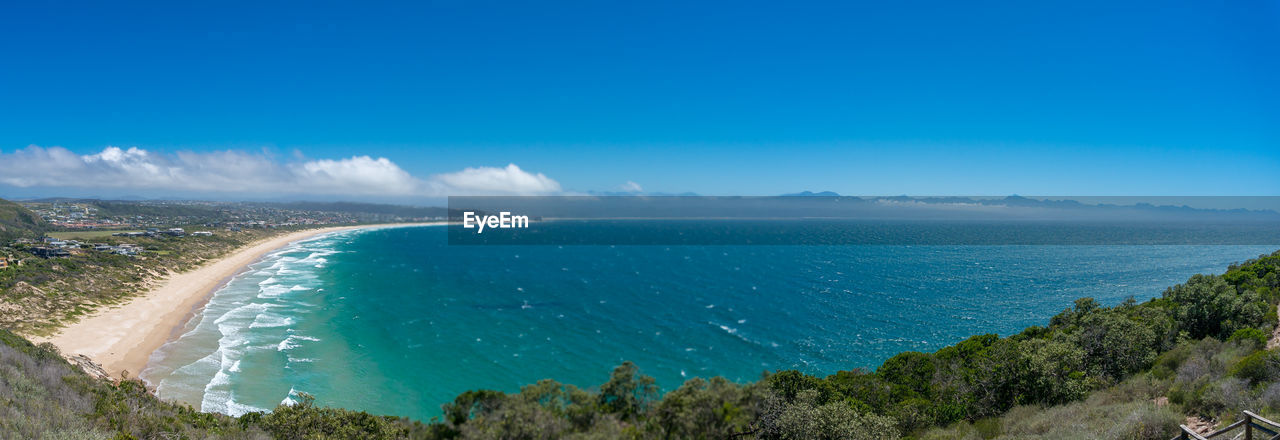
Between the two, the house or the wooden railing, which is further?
the house

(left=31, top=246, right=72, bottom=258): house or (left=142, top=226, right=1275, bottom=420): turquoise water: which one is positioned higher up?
(left=31, top=246, right=72, bottom=258): house

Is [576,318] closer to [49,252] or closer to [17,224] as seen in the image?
[49,252]

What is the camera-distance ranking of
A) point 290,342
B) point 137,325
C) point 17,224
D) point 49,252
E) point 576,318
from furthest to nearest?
point 17,224 < point 49,252 < point 576,318 < point 137,325 < point 290,342

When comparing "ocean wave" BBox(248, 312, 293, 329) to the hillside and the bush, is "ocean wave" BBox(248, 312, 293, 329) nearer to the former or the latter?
the bush

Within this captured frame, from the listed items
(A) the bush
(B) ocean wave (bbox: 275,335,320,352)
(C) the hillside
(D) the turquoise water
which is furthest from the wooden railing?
(C) the hillside

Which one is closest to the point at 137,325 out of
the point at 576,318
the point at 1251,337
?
the point at 576,318

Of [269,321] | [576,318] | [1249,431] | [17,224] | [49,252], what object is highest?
[1249,431]
